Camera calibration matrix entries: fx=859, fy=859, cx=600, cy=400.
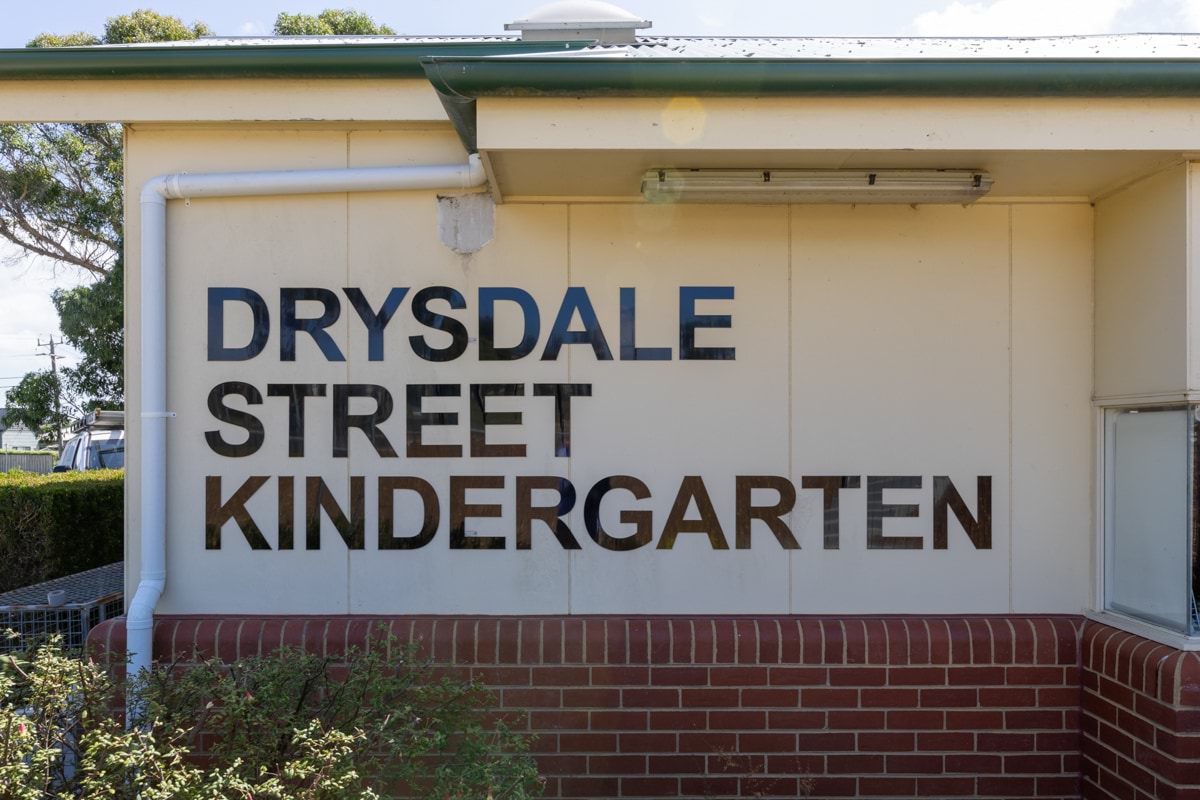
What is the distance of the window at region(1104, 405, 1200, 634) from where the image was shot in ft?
13.0

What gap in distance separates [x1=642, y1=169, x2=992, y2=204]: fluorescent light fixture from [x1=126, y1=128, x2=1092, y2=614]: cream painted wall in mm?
345

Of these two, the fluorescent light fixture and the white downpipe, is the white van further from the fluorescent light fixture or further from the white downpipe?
the fluorescent light fixture

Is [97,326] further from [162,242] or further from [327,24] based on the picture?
[162,242]

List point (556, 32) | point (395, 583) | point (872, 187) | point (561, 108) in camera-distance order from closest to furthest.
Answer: point (561, 108) < point (872, 187) < point (395, 583) < point (556, 32)

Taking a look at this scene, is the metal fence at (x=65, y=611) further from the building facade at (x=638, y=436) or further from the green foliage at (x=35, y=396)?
the green foliage at (x=35, y=396)

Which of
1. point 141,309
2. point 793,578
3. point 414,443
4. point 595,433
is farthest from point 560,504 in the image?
point 141,309

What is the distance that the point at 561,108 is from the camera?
3707 millimetres

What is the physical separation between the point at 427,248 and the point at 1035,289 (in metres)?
3.25

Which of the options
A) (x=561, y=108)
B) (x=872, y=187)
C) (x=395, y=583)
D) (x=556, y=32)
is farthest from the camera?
(x=556, y=32)

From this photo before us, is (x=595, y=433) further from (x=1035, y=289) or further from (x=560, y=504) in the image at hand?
(x=1035, y=289)

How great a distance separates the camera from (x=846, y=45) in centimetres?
478

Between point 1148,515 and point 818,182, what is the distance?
7.56ft

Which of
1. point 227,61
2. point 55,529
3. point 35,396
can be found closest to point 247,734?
point 227,61

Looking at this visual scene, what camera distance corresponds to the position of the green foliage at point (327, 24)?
57.1 feet
